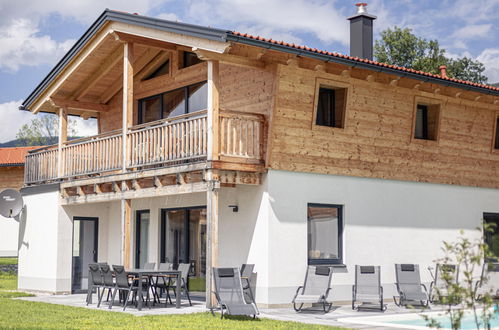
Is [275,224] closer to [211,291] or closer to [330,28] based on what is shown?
[211,291]

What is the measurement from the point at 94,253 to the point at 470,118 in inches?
408

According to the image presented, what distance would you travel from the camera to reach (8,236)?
36844 mm

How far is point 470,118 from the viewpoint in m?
17.6

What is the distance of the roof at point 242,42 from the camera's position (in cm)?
1289

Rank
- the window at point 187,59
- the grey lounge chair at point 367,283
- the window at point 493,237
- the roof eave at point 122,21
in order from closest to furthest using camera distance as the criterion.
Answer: the roof eave at point 122,21
the grey lounge chair at point 367,283
the window at point 187,59
the window at point 493,237

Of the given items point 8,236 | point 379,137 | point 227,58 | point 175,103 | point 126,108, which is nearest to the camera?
point 227,58

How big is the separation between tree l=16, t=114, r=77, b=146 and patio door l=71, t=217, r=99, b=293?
44338 mm

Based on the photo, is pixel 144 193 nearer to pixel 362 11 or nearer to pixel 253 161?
pixel 253 161

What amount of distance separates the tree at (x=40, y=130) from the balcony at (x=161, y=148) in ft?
148

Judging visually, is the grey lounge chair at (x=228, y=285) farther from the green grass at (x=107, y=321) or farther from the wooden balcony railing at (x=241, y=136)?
the wooden balcony railing at (x=241, y=136)

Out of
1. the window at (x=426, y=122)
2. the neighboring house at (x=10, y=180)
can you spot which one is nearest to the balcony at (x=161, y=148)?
the window at (x=426, y=122)

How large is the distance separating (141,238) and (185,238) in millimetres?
2162

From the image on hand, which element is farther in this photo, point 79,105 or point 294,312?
point 79,105

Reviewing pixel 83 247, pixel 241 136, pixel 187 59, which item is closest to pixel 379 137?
pixel 241 136
